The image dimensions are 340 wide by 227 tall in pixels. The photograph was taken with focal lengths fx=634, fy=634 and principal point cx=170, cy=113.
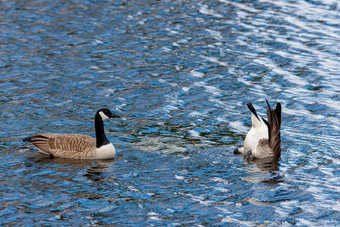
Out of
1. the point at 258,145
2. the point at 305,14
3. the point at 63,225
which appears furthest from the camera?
the point at 305,14

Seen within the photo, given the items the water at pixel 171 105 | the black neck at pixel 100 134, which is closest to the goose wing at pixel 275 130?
the water at pixel 171 105

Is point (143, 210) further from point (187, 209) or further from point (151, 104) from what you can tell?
point (151, 104)

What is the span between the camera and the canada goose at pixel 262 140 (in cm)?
1589

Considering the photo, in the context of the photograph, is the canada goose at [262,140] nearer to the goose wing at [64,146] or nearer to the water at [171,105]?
the water at [171,105]

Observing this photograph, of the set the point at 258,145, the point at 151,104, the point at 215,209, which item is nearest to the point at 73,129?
the point at 151,104

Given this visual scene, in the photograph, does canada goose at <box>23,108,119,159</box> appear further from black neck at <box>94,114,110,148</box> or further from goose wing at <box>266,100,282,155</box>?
goose wing at <box>266,100,282,155</box>

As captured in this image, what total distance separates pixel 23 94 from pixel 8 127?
3.33 metres

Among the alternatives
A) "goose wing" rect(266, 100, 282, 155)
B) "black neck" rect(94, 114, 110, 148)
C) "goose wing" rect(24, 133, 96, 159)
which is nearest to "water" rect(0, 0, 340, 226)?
"goose wing" rect(24, 133, 96, 159)

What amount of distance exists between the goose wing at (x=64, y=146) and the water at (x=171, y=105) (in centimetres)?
25

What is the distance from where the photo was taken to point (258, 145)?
15969mm

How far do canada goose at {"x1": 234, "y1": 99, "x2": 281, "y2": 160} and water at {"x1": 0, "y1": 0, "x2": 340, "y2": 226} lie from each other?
1.18 feet

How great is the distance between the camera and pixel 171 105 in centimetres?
2011

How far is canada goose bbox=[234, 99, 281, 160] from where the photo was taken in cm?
1589

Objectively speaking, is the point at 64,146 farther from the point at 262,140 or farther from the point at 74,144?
the point at 262,140
